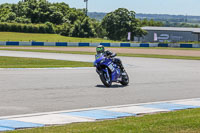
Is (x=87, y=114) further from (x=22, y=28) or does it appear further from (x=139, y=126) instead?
(x=22, y=28)

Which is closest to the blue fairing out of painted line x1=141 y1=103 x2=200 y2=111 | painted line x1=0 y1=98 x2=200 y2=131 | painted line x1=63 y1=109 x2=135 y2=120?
painted line x1=0 y1=98 x2=200 y2=131

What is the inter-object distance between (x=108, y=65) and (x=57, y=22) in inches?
4560

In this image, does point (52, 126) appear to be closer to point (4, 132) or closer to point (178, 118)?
point (4, 132)

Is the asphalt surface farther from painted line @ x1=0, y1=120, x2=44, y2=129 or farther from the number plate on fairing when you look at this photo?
painted line @ x1=0, y1=120, x2=44, y2=129

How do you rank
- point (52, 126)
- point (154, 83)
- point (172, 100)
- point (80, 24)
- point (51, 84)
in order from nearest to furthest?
1. point (52, 126)
2. point (172, 100)
3. point (51, 84)
4. point (154, 83)
5. point (80, 24)

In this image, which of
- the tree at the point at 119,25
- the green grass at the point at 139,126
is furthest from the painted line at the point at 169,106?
the tree at the point at 119,25

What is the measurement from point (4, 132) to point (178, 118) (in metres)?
3.44

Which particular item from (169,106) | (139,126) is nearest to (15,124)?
(139,126)

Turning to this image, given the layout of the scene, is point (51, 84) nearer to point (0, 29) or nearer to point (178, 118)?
point (178, 118)

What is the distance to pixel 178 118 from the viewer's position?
9.09 metres

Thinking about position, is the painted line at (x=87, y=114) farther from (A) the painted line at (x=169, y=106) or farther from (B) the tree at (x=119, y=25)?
(B) the tree at (x=119, y=25)

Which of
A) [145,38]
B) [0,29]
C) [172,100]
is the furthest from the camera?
[145,38]

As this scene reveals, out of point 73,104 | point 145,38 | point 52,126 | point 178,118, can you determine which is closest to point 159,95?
point 73,104

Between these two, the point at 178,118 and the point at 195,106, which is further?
the point at 195,106
